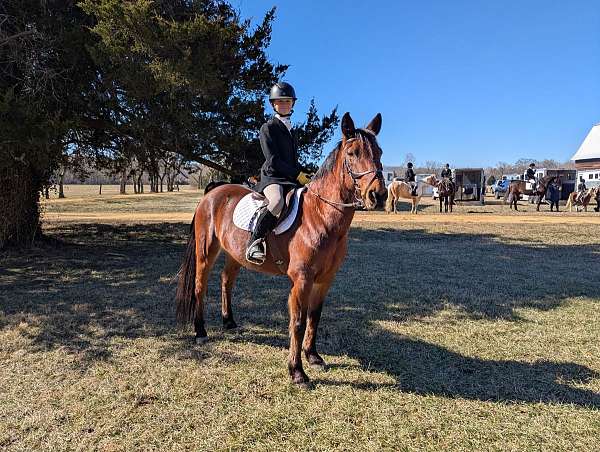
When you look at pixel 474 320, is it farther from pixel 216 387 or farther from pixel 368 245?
pixel 368 245

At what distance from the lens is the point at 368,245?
38.1 ft

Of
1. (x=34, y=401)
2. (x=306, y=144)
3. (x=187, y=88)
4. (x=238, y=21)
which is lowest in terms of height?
(x=34, y=401)

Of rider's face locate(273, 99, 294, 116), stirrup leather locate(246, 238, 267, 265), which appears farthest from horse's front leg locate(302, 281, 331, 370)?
rider's face locate(273, 99, 294, 116)

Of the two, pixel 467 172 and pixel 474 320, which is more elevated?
pixel 467 172

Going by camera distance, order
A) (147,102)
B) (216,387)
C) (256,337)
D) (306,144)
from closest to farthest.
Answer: (216,387), (256,337), (147,102), (306,144)

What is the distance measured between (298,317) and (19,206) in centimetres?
900

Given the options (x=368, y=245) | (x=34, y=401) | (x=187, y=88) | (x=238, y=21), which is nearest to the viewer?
(x=34, y=401)

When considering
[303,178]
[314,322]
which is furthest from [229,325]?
[303,178]

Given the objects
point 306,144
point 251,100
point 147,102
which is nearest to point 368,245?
point 306,144

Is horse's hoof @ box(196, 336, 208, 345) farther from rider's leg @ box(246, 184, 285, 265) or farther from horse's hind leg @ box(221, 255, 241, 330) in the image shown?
rider's leg @ box(246, 184, 285, 265)

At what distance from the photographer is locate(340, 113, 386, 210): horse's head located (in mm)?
3127

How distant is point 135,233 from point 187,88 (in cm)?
760

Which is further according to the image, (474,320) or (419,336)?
(474,320)

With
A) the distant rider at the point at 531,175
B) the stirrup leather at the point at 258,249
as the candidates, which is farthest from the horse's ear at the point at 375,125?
the distant rider at the point at 531,175
